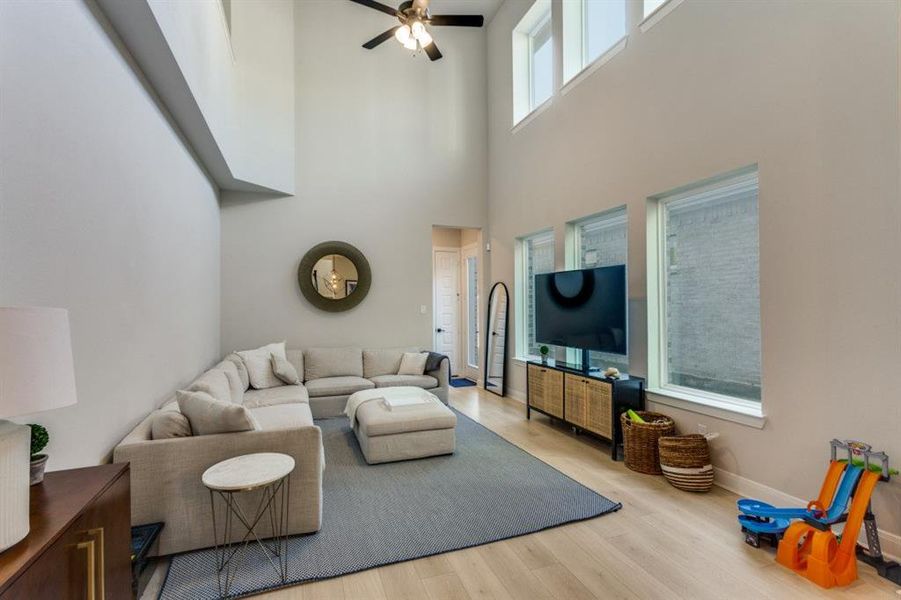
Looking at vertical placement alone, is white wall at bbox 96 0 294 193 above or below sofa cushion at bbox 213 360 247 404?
above

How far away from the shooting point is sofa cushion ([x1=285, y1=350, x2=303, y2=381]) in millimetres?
5070

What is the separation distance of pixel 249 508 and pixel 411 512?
3.04 feet

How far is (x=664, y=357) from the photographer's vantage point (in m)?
3.53

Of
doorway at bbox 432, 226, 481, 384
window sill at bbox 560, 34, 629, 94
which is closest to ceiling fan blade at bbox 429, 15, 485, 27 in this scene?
window sill at bbox 560, 34, 629, 94

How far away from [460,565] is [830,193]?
2.86 metres

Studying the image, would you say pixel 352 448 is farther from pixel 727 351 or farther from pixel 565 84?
pixel 565 84

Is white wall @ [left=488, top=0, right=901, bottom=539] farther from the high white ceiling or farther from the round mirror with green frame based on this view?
the round mirror with green frame

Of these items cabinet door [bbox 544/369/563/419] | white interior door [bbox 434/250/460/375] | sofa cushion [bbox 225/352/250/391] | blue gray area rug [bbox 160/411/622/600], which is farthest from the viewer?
white interior door [bbox 434/250/460/375]

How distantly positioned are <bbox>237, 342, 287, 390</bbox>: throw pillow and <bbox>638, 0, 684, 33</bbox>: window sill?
4846mm

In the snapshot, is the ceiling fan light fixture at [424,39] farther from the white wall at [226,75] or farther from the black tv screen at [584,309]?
the black tv screen at [584,309]

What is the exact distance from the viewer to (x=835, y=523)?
79.2 inches

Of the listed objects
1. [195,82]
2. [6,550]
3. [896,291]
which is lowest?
[6,550]

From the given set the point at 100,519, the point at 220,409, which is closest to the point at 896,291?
the point at 100,519

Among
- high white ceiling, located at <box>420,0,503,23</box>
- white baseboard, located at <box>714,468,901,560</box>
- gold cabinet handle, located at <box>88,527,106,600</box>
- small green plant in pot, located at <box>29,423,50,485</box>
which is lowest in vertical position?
white baseboard, located at <box>714,468,901,560</box>
